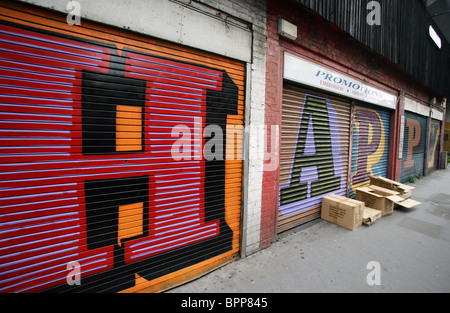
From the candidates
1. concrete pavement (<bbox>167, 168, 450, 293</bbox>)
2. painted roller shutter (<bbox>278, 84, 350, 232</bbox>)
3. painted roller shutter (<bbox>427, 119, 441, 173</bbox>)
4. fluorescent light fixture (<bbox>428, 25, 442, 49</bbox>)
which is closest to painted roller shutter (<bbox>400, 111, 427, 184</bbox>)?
painted roller shutter (<bbox>427, 119, 441, 173</bbox>)

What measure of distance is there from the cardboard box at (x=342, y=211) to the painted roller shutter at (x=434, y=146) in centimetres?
1107

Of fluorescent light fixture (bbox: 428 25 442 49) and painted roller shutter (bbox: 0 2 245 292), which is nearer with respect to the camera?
painted roller shutter (bbox: 0 2 245 292)

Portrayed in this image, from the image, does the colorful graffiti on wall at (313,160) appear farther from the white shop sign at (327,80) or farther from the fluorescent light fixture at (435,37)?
the fluorescent light fixture at (435,37)

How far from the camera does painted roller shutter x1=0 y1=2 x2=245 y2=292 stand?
1.92m

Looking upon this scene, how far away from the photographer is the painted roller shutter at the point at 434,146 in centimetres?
1150

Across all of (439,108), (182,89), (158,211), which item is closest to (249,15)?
(182,89)

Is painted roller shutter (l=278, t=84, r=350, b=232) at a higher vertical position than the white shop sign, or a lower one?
lower

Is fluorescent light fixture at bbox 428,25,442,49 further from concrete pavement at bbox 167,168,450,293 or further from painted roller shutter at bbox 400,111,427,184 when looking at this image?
concrete pavement at bbox 167,168,450,293

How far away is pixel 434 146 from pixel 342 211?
42.6ft

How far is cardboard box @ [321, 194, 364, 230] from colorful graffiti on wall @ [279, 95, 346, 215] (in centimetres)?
25

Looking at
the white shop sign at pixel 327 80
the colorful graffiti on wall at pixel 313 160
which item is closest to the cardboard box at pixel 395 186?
the colorful graffiti on wall at pixel 313 160

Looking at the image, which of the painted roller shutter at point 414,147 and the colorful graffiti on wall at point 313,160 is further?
the painted roller shutter at point 414,147

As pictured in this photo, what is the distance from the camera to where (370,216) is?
4660mm

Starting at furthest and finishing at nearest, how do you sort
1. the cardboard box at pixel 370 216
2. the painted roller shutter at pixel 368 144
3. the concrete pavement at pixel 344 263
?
the painted roller shutter at pixel 368 144, the cardboard box at pixel 370 216, the concrete pavement at pixel 344 263
